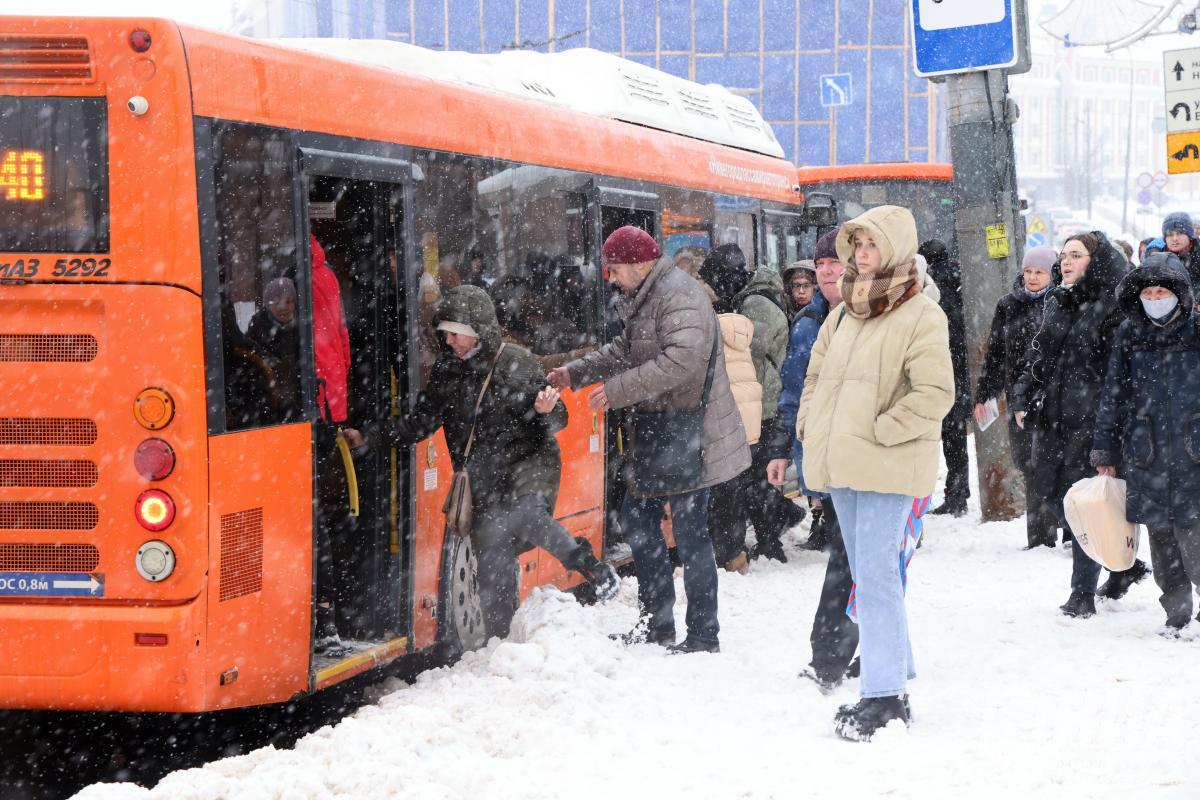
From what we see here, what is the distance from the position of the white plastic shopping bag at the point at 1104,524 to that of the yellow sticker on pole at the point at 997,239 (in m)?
3.87

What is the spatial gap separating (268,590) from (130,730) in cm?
114

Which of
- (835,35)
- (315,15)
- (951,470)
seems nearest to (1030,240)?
(835,35)

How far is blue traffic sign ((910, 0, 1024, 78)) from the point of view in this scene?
33.7 ft

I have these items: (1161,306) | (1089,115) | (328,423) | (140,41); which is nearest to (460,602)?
(328,423)

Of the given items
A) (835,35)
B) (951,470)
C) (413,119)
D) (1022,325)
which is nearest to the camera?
(413,119)

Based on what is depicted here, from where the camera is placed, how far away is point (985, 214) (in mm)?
10906

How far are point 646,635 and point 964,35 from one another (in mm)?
5372

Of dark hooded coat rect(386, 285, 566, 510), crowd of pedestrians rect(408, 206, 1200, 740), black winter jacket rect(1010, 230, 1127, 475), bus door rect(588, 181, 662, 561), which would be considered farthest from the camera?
bus door rect(588, 181, 662, 561)

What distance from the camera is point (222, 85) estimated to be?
17.6 feet

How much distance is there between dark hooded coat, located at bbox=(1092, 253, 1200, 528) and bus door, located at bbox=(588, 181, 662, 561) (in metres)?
2.78

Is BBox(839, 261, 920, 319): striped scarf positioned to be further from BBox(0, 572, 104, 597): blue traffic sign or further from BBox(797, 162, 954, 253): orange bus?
BBox(797, 162, 954, 253): orange bus

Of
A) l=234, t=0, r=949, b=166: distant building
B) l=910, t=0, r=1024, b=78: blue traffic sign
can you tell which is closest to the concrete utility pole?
l=910, t=0, r=1024, b=78: blue traffic sign

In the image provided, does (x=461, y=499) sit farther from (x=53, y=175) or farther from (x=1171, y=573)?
(x=1171, y=573)

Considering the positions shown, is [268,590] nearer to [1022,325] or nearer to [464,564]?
[464,564]
